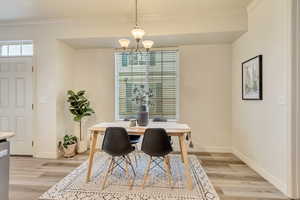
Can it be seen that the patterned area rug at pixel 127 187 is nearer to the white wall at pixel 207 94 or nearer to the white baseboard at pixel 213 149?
the white baseboard at pixel 213 149

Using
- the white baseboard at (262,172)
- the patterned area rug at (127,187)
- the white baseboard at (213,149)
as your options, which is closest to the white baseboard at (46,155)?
the patterned area rug at (127,187)

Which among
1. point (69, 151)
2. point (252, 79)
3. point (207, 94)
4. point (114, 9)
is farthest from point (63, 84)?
point (252, 79)

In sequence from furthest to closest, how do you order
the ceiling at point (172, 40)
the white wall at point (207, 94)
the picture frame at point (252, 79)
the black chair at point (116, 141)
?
1. the white wall at point (207, 94)
2. the ceiling at point (172, 40)
3. the picture frame at point (252, 79)
4. the black chair at point (116, 141)

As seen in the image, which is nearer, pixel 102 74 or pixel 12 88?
pixel 12 88

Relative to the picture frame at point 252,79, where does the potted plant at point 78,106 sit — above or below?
below

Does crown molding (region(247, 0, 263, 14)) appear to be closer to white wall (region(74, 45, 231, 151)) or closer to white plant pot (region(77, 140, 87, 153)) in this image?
white wall (region(74, 45, 231, 151))

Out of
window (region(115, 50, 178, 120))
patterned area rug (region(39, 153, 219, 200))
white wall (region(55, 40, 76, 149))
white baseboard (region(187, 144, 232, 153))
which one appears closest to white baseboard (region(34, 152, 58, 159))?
white wall (region(55, 40, 76, 149))

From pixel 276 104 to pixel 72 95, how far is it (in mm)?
3699

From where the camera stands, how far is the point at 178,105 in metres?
4.60

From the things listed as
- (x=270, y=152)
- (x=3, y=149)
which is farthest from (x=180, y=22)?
(x=3, y=149)

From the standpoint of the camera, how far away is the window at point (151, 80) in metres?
4.68

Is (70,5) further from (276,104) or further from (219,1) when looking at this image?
(276,104)

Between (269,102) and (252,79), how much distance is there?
2.07 ft

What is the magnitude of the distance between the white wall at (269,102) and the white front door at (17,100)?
4292 millimetres
